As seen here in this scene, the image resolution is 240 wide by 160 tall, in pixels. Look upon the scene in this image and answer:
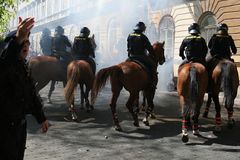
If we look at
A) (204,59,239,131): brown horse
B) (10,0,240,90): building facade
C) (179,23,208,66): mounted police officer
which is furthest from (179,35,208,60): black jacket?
(10,0,240,90): building facade

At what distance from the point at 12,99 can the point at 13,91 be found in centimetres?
9

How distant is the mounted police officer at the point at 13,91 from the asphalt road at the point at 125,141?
254 centimetres

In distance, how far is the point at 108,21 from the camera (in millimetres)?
31750

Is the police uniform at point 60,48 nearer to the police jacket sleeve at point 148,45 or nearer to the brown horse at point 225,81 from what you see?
the police jacket sleeve at point 148,45

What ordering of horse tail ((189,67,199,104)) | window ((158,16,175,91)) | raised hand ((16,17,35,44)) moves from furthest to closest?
window ((158,16,175,91))
horse tail ((189,67,199,104))
raised hand ((16,17,35,44))

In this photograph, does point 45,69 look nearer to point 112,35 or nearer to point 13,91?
point 13,91

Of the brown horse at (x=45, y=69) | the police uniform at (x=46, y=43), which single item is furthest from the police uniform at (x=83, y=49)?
the police uniform at (x=46, y=43)

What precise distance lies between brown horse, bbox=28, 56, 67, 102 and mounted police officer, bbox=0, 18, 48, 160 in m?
7.35

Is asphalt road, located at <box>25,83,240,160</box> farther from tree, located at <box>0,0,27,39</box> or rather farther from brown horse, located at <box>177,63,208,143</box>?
tree, located at <box>0,0,27,39</box>

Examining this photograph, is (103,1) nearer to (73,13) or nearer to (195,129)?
(73,13)

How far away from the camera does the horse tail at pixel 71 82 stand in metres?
10.2

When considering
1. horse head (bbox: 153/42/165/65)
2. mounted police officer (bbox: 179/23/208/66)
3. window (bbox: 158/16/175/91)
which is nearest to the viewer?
mounted police officer (bbox: 179/23/208/66)

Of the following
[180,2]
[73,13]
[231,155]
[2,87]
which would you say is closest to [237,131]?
[231,155]

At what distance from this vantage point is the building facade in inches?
758
